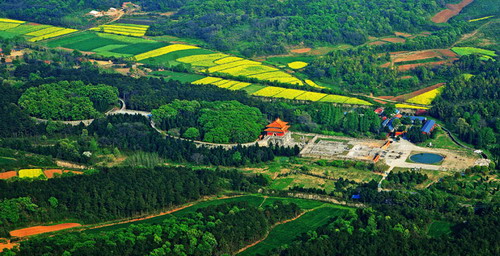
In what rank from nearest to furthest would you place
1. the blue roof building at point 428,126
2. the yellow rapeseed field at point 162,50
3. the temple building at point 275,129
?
1. the blue roof building at point 428,126
2. the temple building at point 275,129
3. the yellow rapeseed field at point 162,50

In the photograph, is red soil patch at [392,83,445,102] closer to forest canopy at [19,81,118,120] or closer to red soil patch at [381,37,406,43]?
red soil patch at [381,37,406,43]

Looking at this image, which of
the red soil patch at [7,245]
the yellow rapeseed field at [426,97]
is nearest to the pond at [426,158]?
the yellow rapeseed field at [426,97]

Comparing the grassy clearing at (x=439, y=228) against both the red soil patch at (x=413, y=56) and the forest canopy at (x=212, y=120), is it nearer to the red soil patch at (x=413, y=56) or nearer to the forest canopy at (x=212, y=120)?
the forest canopy at (x=212, y=120)

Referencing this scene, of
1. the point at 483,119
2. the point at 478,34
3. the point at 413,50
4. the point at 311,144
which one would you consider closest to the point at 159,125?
the point at 311,144

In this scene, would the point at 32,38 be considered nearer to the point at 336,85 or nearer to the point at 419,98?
the point at 336,85

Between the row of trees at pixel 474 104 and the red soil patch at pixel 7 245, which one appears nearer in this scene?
the red soil patch at pixel 7 245

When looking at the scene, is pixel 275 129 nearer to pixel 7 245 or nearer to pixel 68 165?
pixel 68 165
